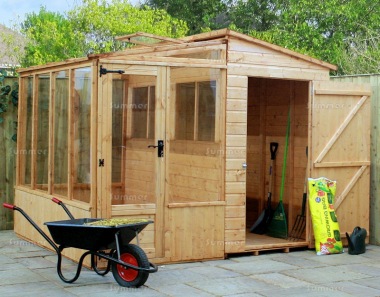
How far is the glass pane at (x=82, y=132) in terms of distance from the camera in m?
7.21

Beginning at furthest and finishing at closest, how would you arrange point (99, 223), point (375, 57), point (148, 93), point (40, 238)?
1. point (375, 57)
2. point (40, 238)
3. point (148, 93)
4. point (99, 223)

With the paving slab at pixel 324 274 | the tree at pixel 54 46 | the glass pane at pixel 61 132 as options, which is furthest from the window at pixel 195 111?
the tree at pixel 54 46

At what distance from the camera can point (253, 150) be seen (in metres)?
9.91

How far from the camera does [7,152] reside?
373 inches

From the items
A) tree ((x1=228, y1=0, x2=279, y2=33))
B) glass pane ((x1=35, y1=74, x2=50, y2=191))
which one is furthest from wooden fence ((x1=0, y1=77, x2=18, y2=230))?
tree ((x1=228, y1=0, x2=279, y2=33))

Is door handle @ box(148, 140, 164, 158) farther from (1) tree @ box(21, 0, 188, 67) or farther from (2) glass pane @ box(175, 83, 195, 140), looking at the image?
(1) tree @ box(21, 0, 188, 67)

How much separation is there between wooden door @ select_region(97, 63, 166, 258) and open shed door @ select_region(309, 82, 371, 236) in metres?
2.10

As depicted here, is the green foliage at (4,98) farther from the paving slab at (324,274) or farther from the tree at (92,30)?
the tree at (92,30)

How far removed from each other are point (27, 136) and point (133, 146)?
7.65ft

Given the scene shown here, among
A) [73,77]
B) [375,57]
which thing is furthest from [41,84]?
[375,57]

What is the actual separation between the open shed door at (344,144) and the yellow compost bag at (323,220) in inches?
9.1

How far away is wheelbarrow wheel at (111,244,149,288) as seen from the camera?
6090 mm

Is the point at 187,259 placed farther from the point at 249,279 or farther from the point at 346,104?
the point at 346,104

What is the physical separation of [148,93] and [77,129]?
919 mm
